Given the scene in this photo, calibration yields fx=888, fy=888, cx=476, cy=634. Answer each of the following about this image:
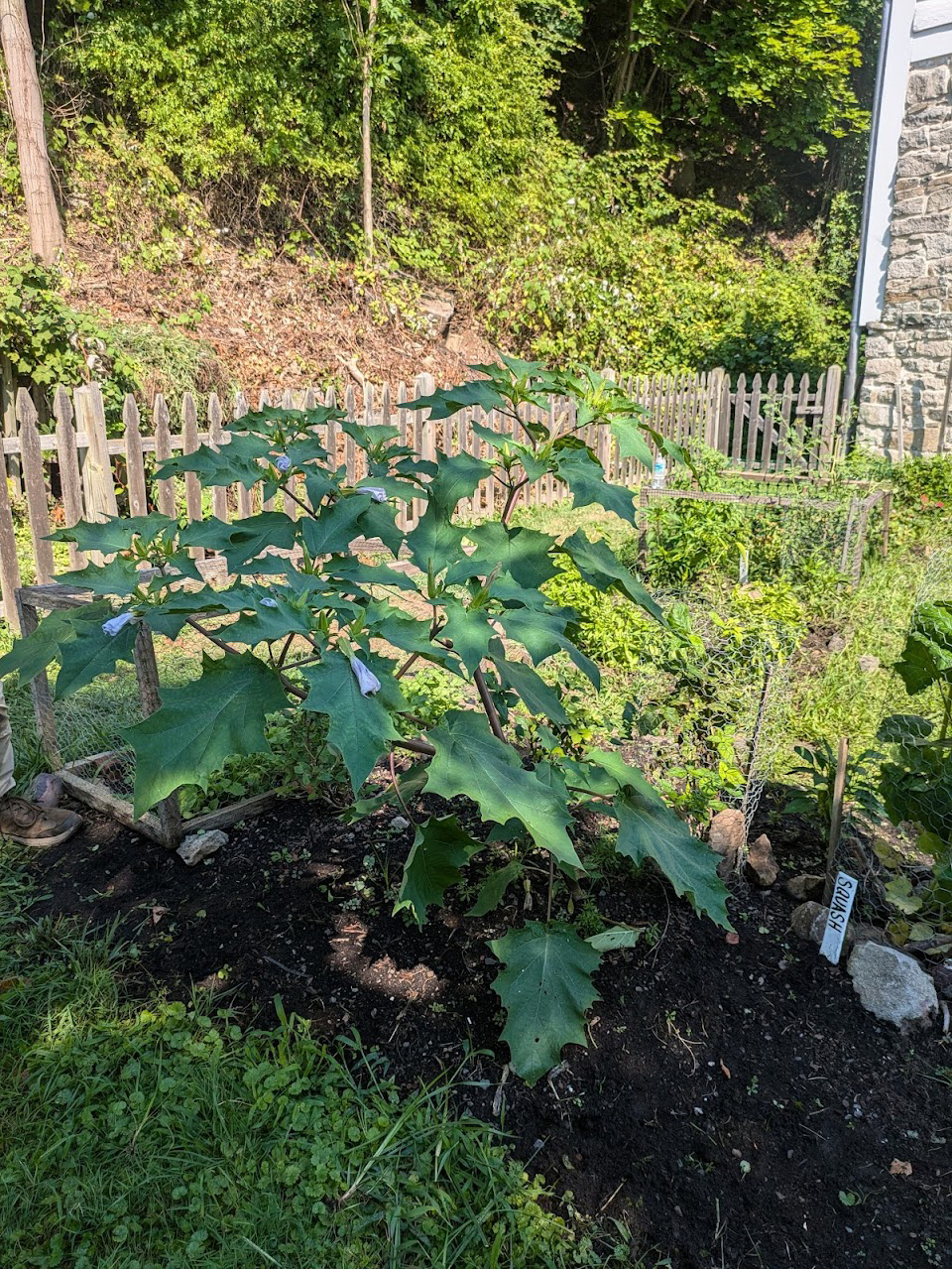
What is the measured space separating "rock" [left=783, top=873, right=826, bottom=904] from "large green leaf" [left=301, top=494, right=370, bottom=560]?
1.78 m

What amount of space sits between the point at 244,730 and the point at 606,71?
1971 centimetres

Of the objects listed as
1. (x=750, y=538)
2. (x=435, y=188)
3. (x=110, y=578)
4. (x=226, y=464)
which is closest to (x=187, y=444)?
(x=750, y=538)

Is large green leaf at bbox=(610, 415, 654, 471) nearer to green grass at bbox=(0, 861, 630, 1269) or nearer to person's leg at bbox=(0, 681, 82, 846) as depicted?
green grass at bbox=(0, 861, 630, 1269)

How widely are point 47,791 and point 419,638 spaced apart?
225 cm

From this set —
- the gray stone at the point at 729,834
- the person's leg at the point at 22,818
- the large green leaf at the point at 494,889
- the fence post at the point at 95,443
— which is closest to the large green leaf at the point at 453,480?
the large green leaf at the point at 494,889

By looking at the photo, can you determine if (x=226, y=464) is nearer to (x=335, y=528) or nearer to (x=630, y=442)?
(x=335, y=528)

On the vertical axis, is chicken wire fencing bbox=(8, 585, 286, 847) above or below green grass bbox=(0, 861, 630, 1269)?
above

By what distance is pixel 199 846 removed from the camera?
2830 mm

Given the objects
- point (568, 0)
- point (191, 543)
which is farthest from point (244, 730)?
point (568, 0)

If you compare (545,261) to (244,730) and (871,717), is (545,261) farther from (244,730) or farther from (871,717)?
(244,730)

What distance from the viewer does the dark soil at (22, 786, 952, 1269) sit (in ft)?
6.02

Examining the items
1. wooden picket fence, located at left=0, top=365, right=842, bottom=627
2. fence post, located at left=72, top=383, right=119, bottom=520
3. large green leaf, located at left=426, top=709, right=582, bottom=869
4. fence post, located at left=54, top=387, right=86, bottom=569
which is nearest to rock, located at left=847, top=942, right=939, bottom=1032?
large green leaf, located at left=426, top=709, right=582, bottom=869

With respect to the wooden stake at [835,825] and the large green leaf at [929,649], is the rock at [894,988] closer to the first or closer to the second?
the wooden stake at [835,825]

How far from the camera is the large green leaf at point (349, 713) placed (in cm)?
130
